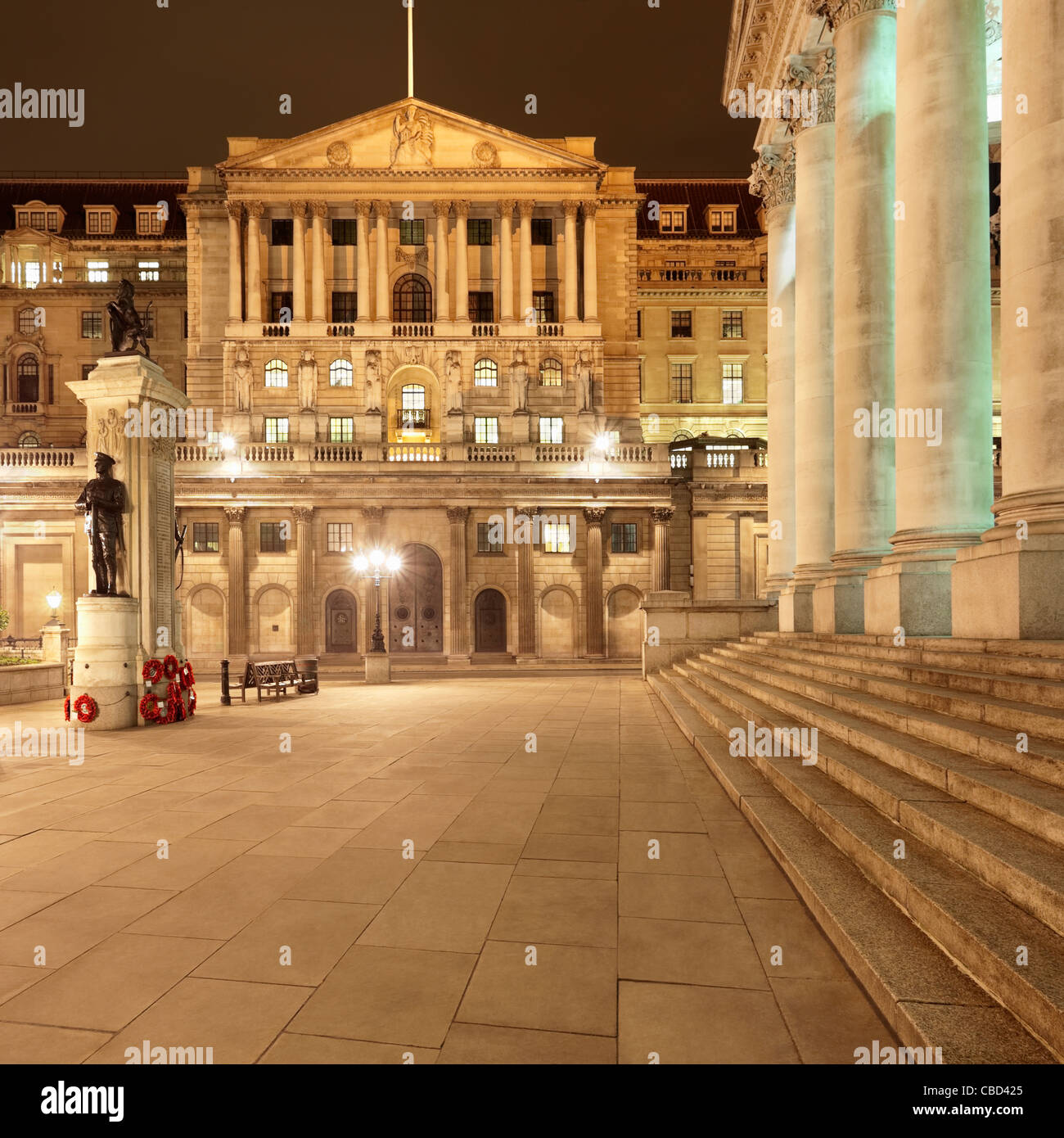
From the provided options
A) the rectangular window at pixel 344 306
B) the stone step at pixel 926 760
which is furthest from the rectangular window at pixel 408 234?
the stone step at pixel 926 760

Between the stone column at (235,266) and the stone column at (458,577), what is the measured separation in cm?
1971

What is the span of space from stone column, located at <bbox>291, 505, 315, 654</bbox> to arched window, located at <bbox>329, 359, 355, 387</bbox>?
1001 cm

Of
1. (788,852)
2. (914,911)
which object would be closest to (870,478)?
(788,852)

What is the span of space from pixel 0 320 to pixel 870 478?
203ft

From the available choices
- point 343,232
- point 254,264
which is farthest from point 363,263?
point 254,264

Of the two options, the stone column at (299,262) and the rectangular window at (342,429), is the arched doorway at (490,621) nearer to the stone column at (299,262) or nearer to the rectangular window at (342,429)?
the rectangular window at (342,429)

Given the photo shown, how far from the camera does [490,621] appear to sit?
42250mm

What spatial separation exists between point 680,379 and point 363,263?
948 inches

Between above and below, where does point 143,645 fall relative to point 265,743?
above

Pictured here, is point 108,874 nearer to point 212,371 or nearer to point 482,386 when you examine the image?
point 482,386

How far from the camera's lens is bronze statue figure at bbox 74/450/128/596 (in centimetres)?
1518

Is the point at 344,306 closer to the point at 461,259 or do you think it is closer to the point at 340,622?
the point at 461,259

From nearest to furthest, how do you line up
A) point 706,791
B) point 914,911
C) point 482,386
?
point 914,911
point 706,791
point 482,386
